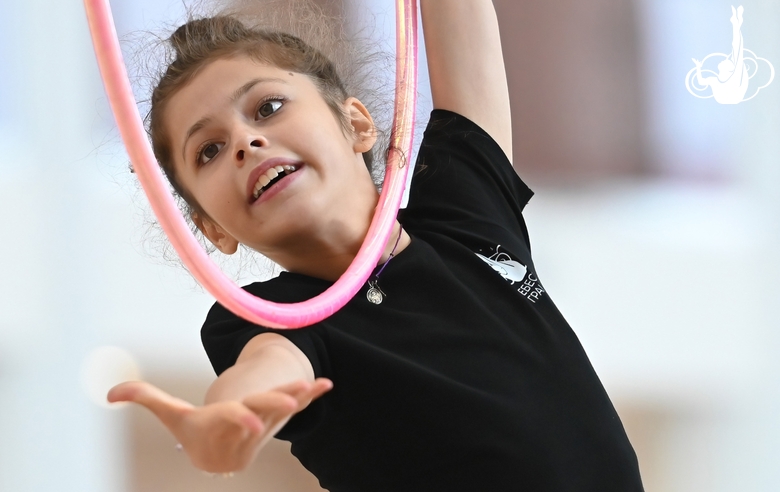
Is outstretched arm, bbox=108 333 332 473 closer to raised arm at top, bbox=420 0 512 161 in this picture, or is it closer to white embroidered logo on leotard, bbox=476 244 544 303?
white embroidered logo on leotard, bbox=476 244 544 303

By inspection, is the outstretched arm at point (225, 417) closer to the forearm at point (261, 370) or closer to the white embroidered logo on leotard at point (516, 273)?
the forearm at point (261, 370)

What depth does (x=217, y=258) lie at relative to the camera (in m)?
1.07

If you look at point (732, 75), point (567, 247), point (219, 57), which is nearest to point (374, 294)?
point (219, 57)

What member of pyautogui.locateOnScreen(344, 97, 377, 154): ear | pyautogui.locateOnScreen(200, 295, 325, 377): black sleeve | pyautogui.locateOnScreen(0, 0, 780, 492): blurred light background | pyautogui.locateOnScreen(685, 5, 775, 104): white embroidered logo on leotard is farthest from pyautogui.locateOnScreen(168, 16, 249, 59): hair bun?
pyautogui.locateOnScreen(685, 5, 775, 104): white embroidered logo on leotard

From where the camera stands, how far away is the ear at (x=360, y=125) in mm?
727

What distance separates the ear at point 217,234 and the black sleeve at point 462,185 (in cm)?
15

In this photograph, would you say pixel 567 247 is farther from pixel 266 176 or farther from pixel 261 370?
pixel 261 370

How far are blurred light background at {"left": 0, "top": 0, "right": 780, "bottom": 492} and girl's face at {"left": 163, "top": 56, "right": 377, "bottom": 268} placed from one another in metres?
0.40

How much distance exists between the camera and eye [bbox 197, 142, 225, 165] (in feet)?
2.12

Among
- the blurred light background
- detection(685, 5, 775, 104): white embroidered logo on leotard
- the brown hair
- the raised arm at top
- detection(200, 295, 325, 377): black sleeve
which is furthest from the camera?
detection(685, 5, 775, 104): white embroidered logo on leotard

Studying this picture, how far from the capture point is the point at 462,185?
0.76m

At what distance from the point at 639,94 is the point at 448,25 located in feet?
2.29

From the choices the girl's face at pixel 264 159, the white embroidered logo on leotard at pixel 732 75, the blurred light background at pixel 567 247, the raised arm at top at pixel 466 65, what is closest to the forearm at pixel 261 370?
the girl's face at pixel 264 159

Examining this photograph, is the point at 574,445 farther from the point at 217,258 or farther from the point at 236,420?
the point at 217,258
